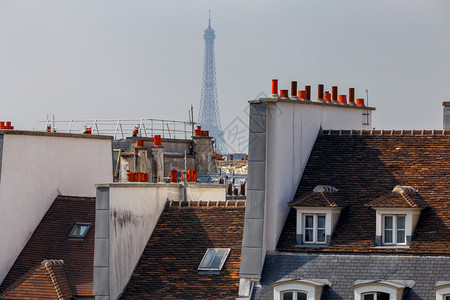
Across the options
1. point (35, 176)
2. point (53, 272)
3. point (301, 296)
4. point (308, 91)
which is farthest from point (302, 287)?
point (35, 176)

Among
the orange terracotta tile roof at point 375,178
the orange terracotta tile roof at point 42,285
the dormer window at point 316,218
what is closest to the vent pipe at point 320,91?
the orange terracotta tile roof at point 375,178

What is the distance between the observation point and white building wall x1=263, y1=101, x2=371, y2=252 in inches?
1569

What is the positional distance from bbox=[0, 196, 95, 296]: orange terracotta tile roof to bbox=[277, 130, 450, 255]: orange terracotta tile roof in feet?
25.0

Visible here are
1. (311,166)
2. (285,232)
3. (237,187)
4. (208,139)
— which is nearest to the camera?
(285,232)

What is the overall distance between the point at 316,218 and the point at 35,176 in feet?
41.4

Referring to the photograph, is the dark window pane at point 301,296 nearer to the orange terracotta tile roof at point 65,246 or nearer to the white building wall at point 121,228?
the white building wall at point 121,228

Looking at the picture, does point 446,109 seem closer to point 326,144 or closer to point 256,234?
point 326,144

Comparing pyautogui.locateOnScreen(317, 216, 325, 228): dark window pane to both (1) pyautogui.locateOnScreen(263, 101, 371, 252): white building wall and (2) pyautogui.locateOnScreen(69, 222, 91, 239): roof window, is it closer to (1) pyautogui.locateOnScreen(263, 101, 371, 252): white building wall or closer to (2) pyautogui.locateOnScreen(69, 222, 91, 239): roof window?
(1) pyautogui.locateOnScreen(263, 101, 371, 252): white building wall

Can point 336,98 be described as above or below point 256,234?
above

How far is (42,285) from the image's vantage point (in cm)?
4181

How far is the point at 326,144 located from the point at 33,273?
1093 cm

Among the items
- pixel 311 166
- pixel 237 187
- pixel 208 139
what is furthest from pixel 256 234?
pixel 208 139

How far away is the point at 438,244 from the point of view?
37500 millimetres

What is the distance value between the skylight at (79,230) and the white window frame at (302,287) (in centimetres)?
992
